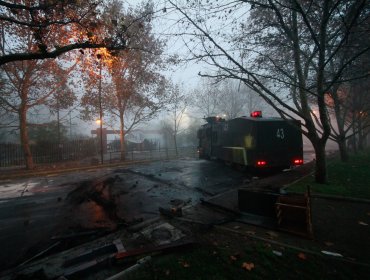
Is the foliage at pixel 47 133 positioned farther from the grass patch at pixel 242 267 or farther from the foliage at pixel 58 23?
the grass patch at pixel 242 267

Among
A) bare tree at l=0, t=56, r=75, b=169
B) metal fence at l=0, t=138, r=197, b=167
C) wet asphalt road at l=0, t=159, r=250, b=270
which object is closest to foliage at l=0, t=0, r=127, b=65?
wet asphalt road at l=0, t=159, r=250, b=270

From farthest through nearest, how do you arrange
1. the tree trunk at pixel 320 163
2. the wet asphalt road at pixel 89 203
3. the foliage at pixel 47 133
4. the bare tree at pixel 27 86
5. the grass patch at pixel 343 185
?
→ the foliage at pixel 47 133, the bare tree at pixel 27 86, the tree trunk at pixel 320 163, the grass patch at pixel 343 185, the wet asphalt road at pixel 89 203

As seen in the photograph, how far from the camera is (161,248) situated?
449 cm

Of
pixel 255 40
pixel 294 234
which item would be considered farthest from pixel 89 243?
pixel 255 40

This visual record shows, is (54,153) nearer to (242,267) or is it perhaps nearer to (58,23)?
(58,23)

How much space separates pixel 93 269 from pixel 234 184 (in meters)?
7.98

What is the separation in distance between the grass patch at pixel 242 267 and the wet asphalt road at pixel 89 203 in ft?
9.45

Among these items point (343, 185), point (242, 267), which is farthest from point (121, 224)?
point (343, 185)

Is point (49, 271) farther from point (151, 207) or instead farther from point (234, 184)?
point (234, 184)

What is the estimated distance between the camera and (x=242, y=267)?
400 cm

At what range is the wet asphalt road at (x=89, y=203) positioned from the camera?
19.9 ft

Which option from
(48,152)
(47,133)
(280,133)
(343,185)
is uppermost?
(47,133)

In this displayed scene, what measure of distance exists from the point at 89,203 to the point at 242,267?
21.2ft

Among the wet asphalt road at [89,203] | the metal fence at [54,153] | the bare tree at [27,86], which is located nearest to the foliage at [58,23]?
the wet asphalt road at [89,203]
